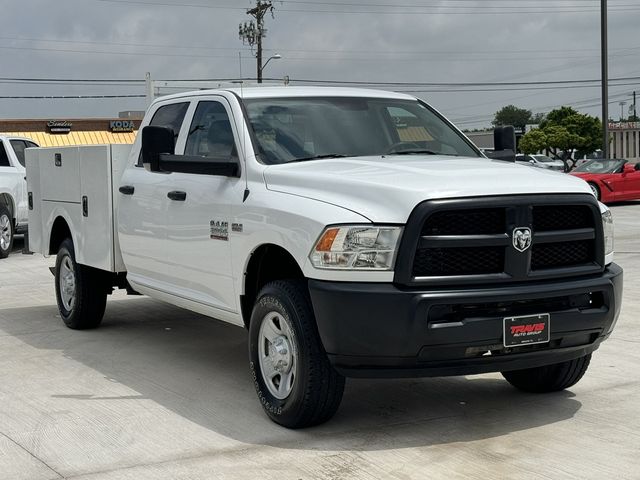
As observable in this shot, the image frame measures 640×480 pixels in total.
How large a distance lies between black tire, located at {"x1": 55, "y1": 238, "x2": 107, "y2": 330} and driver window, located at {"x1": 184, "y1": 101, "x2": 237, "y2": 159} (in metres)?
2.16

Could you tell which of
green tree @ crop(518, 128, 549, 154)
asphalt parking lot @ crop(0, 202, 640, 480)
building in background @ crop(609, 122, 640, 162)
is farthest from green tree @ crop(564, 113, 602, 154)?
asphalt parking lot @ crop(0, 202, 640, 480)

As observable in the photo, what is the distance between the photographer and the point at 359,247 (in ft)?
16.9

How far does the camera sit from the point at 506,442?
537 centimetres

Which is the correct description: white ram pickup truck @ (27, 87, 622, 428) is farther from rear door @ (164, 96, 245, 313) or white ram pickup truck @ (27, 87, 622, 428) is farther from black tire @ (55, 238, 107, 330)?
black tire @ (55, 238, 107, 330)

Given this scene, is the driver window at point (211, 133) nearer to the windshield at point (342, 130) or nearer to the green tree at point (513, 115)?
the windshield at point (342, 130)

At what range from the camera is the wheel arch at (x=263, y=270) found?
5.92 m

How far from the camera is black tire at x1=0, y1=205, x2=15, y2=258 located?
16.4 metres

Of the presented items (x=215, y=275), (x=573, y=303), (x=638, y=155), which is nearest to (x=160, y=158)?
(x=215, y=275)

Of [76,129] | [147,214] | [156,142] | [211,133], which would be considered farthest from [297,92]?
[76,129]

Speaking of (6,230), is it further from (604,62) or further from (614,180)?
(604,62)

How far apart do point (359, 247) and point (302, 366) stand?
735mm

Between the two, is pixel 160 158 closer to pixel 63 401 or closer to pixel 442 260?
pixel 63 401

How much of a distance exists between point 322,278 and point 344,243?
23cm

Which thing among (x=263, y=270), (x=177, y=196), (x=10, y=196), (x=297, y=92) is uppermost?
(x=297, y=92)
